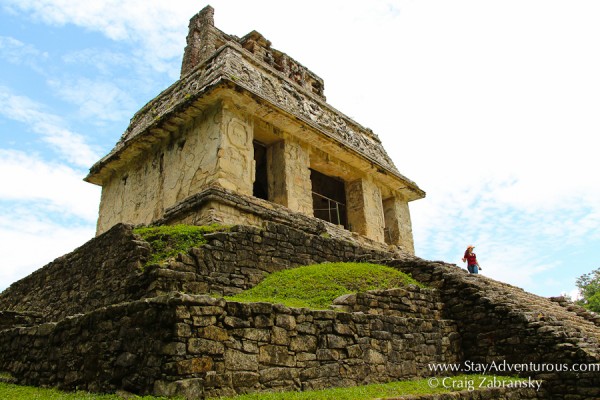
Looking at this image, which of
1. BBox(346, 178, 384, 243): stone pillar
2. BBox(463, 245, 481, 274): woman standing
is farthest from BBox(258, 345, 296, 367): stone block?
BBox(346, 178, 384, 243): stone pillar

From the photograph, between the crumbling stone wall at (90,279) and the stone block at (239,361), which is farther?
the crumbling stone wall at (90,279)

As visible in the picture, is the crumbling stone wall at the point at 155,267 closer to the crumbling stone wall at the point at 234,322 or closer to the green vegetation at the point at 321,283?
the crumbling stone wall at the point at 234,322

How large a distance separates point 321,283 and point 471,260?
5473mm

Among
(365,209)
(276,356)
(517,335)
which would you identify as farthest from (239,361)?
(365,209)

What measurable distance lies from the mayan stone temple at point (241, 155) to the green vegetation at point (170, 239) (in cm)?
118

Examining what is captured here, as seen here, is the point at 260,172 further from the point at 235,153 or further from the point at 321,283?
the point at 321,283

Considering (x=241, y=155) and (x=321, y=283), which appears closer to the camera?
(x=321, y=283)

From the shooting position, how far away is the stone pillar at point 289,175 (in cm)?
1063

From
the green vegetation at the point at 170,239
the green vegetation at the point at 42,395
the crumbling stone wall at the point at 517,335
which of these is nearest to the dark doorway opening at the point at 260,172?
the green vegetation at the point at 170,239

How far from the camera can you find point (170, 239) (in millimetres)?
6922

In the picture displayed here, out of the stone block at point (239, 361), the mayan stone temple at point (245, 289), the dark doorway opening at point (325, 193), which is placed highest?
the dark doorway opening at point (325, 193)

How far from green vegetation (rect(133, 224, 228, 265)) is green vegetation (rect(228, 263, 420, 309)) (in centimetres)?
109

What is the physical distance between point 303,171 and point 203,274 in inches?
208

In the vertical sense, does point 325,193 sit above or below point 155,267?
above
